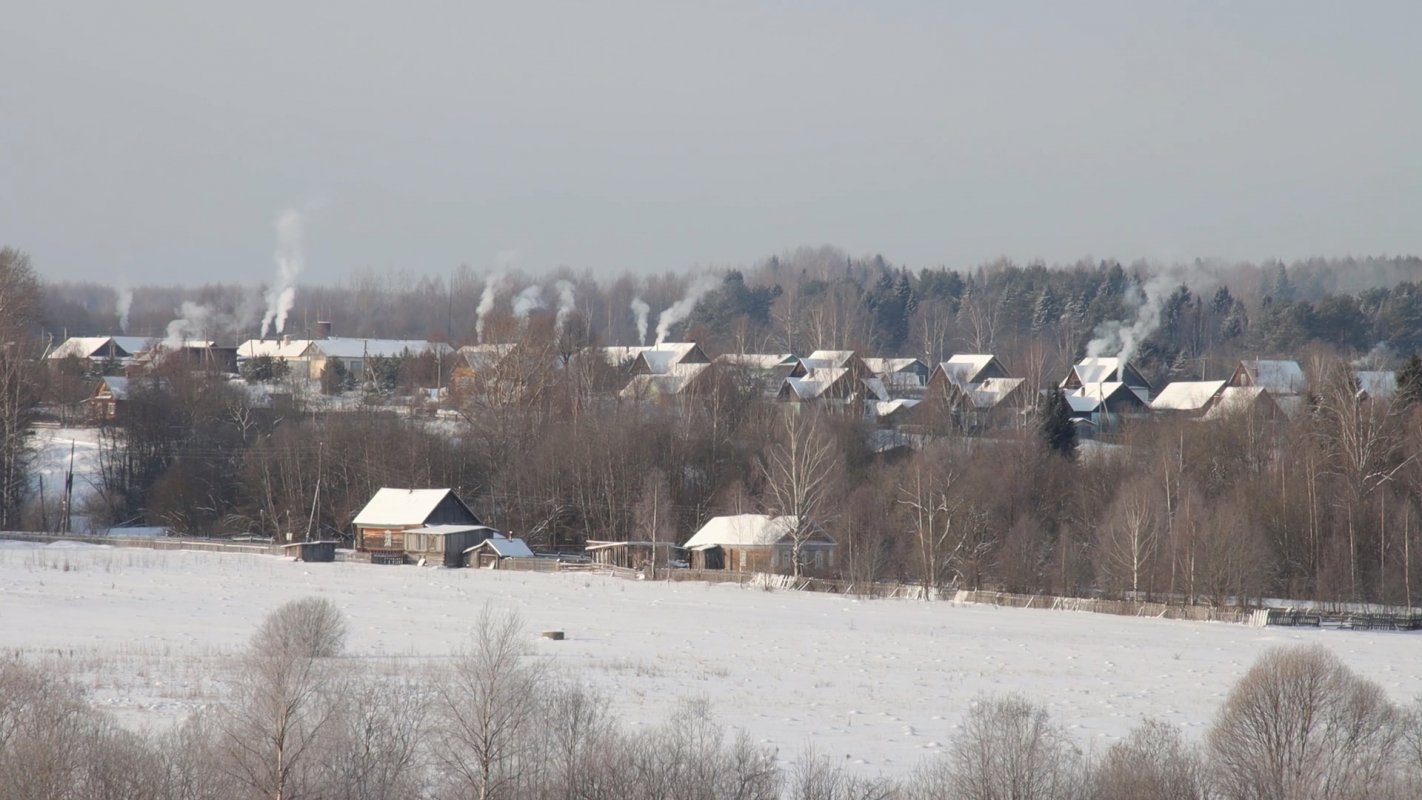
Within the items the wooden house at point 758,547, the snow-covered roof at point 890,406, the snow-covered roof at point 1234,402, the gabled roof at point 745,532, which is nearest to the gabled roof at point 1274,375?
the snow-covered roof at point 1234,402

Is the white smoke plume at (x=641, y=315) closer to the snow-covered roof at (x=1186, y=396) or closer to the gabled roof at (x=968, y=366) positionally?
the gabled roof at (x=968, y=366)

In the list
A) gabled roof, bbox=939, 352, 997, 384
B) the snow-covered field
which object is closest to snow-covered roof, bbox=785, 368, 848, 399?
gabled roof, bbox=939, 352, 997, 384

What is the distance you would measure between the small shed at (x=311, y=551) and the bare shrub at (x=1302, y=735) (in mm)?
38615

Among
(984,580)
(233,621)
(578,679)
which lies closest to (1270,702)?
(578,679)

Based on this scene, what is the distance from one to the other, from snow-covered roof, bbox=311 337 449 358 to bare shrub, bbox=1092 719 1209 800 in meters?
76.5

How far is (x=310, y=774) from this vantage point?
1627 cm

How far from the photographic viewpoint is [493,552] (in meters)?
54.0

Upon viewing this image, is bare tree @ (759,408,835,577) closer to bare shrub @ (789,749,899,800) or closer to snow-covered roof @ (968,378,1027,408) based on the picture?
snow-covered roof @ (968,378,1027,408)

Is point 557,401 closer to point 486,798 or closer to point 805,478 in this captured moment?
point 805,478

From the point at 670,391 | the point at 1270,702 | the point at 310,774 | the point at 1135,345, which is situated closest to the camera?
the point at 310,774

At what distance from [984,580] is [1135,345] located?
175ft

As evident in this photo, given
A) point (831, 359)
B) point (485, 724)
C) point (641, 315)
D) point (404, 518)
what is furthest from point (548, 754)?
→ point (641, 315)

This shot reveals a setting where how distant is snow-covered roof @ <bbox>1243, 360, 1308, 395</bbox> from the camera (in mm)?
77125

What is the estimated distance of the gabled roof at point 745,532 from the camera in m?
51.7
